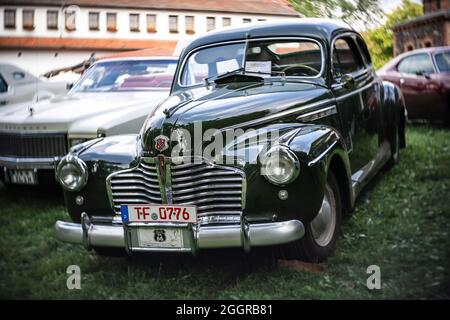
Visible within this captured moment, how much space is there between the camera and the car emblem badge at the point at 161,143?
2864mm

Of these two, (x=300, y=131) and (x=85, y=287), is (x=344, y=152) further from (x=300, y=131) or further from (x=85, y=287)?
(x=85, y=287)

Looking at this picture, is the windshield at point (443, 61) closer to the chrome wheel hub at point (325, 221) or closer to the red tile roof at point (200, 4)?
the red tile roof at point (200, 4)

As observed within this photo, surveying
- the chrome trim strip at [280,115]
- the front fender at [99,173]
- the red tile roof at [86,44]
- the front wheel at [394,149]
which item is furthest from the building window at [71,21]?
the front wheel at [394,149]

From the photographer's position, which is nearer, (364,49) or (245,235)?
(245,235)

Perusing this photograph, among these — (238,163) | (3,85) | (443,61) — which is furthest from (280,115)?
(443,61)

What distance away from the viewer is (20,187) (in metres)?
5.02

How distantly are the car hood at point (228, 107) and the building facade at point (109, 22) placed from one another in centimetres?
71

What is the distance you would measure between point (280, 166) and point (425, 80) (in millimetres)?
4569

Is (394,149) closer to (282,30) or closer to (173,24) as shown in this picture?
(282,30)

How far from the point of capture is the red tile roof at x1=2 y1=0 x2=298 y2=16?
3820mm

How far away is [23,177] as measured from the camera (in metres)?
4.52

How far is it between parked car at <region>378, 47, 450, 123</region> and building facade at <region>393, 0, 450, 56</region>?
0.34m
